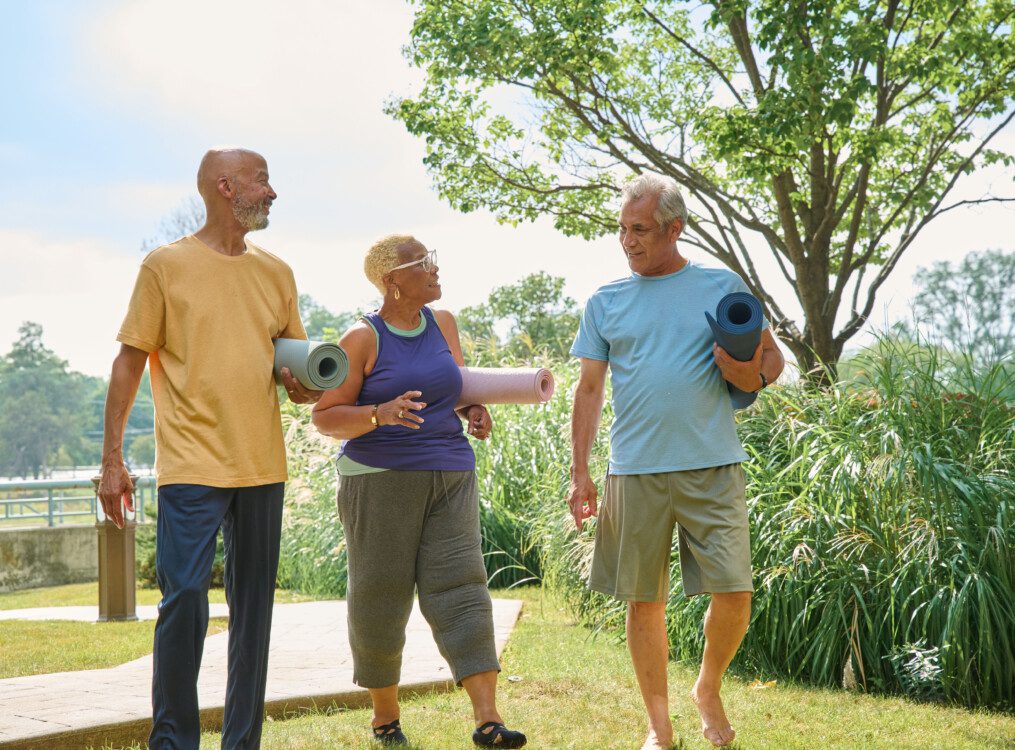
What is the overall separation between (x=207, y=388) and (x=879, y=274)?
8.71 metres

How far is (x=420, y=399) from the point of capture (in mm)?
3943

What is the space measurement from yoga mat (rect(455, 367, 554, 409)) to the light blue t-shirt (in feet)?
0.60

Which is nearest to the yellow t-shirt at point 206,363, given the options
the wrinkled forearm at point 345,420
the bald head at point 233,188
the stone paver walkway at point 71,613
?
the bald head at point 233,188

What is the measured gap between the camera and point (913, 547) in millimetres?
4973

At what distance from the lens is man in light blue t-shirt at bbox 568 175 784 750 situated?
376 cm

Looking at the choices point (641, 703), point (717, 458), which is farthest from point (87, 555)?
point (717, 458)

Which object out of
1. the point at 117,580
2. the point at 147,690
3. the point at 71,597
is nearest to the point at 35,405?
the point at 71,597

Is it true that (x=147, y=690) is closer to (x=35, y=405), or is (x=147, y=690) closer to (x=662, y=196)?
(x=662, y=196)

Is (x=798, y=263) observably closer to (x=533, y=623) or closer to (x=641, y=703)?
(x=533, y=623)

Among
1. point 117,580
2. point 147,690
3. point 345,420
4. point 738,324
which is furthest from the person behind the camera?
point 117,580

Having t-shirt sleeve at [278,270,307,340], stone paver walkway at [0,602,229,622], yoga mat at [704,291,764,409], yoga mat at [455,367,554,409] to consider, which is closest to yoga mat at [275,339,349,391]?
t-shirt sleeve at [278,270,307,340]

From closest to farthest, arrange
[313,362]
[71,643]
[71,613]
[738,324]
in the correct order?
[313,362], [738,324], [71,643], [71,613]

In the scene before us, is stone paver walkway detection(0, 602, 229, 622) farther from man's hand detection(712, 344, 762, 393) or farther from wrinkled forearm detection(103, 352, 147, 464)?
man's hand detection(712, 344, 762, 393)

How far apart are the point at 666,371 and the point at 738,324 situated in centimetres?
29
